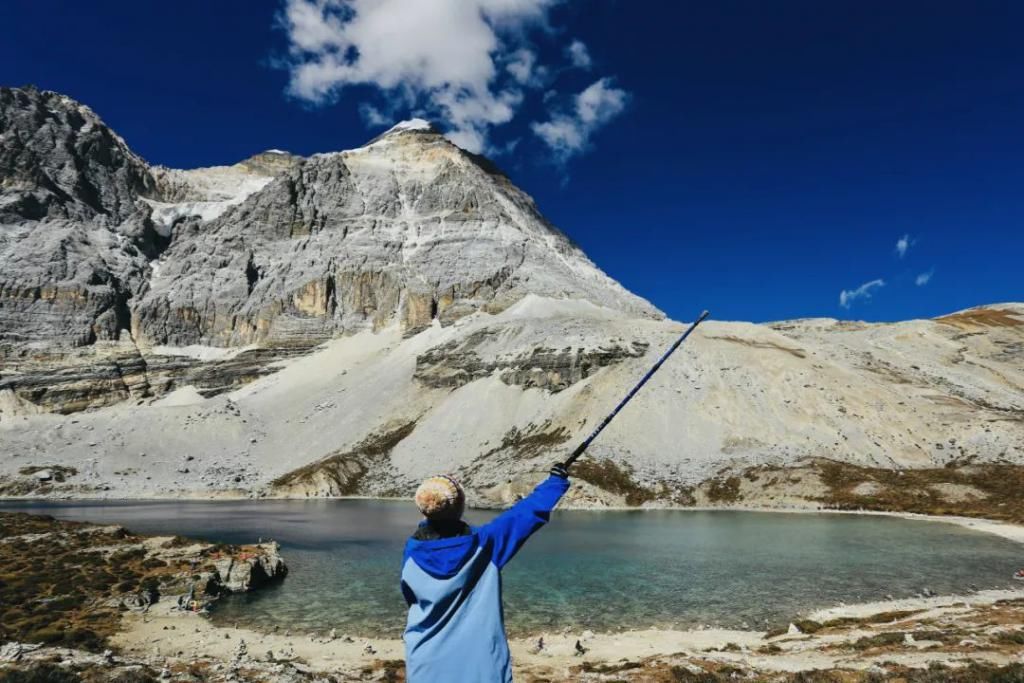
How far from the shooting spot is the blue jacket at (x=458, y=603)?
4.79 metres

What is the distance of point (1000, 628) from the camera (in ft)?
64.2

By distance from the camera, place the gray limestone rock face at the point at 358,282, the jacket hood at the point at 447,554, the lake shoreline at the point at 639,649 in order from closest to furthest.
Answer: the jacket hood at the point at 447,554
the lake shoreline at the point at 639,649
the gray limestone rock face at the point at 358,282

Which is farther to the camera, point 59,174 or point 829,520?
point 59,174

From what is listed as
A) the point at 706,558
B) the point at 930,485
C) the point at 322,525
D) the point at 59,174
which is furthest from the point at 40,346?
the point at 930,485

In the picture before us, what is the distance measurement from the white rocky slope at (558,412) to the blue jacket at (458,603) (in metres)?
80.2

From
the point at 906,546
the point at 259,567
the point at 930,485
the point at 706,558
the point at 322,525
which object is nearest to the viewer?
the point at 259,567

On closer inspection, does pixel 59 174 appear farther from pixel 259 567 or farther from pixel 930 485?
pixel 930 485

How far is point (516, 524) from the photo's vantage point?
504 centimetres

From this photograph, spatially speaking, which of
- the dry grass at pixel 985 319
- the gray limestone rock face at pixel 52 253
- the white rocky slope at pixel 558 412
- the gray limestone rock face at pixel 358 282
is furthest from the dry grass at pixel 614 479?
the gray limestone rock face at pixel 52 253

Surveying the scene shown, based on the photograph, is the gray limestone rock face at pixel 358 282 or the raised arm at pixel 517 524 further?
the gray limestone rock face at pixel 358 282

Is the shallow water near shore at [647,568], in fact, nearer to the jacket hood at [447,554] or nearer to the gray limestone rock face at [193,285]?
the jacket hood at [447,554]

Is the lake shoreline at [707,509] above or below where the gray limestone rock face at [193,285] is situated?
below

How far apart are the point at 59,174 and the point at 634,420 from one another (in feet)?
649

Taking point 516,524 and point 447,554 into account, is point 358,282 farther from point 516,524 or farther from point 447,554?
point 447,554
